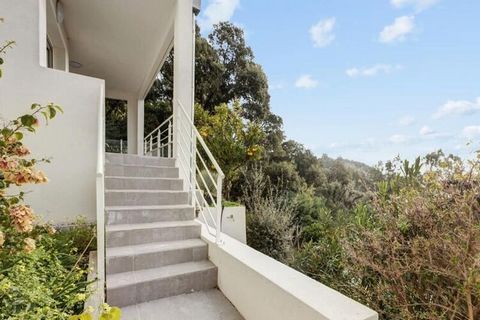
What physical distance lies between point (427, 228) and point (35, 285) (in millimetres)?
2979

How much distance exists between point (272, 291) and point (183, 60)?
13.0ft

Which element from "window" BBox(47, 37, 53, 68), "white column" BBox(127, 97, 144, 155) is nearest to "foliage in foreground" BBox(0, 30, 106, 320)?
"window" BBox(47, 37, 53, 68)

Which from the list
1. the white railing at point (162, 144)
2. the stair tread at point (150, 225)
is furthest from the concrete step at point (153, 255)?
the white railing at point (162, 144)

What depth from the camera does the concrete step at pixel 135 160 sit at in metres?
4.32

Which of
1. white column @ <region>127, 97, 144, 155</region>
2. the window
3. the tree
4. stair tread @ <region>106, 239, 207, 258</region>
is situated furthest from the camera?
white column @ <region>127, 97, 144, 155</region>

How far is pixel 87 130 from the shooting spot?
378 centimetres

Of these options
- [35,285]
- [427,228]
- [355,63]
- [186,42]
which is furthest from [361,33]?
[35,285]

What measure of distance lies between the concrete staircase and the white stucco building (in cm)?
1

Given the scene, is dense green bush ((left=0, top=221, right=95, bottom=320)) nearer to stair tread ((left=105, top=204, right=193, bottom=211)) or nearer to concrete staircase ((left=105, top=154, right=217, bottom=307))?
concrete staircase ((left=105, top=154, right=217, bottom=307))

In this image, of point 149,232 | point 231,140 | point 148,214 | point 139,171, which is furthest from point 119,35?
point 149,232

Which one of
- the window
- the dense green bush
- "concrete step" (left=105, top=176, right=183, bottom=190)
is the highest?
the window

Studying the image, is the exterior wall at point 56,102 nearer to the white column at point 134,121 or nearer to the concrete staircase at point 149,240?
the concrete staircase at point 149,240

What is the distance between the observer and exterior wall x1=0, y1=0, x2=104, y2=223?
3.36 m

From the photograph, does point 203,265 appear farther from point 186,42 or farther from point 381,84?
point 381,84
